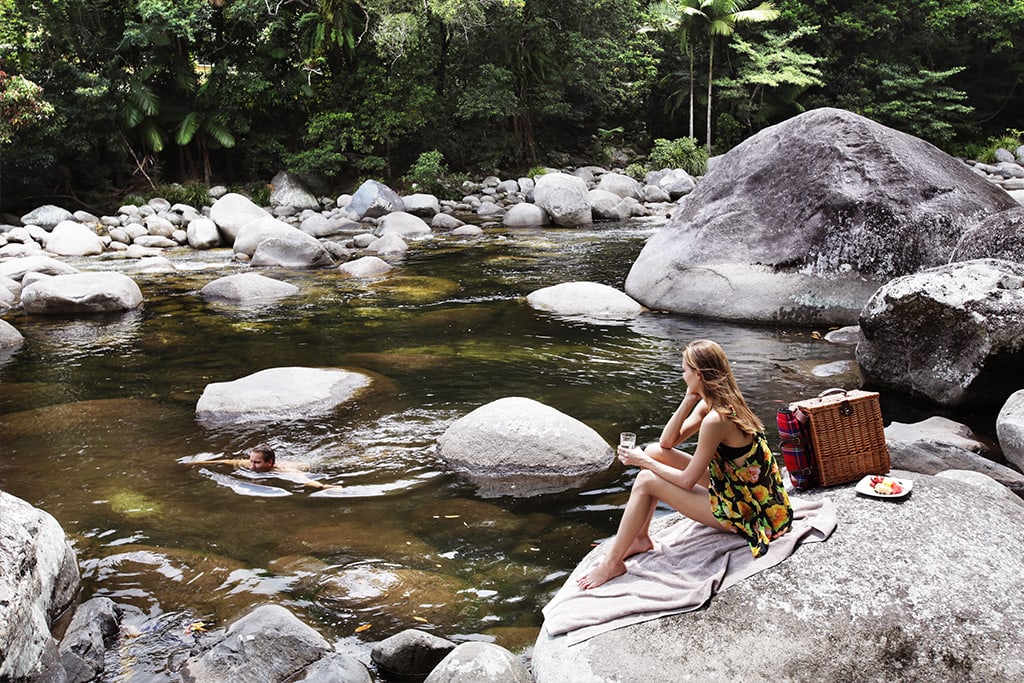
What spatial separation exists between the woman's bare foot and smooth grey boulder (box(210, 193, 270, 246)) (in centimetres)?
1691

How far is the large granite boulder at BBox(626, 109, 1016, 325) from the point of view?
10688 millimetres

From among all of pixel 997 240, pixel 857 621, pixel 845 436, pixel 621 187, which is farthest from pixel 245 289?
pixel 621 187

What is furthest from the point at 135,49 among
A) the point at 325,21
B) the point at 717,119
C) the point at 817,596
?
the point at 817,596

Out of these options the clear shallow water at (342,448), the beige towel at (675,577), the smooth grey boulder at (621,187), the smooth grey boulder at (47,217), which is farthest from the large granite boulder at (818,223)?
the smooth grey boulder at (47,217)

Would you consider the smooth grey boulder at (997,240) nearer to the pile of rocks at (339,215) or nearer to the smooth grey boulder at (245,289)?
the smooth grey boulder at (245,289)

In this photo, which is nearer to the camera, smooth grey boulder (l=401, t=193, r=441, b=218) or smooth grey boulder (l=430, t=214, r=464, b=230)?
smooth grey boulder (l=430, t=214, r=464, b=230)

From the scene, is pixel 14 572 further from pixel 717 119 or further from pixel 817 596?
pixel 717 119

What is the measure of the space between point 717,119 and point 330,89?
1476 centimetres

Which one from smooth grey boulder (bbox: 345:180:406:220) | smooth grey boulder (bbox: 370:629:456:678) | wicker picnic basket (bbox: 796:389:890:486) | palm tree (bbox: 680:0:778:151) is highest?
palm tree (bbox: 680:0:778:151)

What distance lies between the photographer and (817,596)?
3.82 m

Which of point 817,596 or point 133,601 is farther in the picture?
point 133,601

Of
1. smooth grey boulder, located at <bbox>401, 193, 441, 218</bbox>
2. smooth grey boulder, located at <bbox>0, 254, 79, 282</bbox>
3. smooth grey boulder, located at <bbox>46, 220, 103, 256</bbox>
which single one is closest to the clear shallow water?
smooth grey boulder, located at <bbox>0, 254, 79, 282</bbox>

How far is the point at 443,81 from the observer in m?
Result: 29.6

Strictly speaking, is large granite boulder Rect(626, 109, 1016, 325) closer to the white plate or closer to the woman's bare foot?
the white plate
